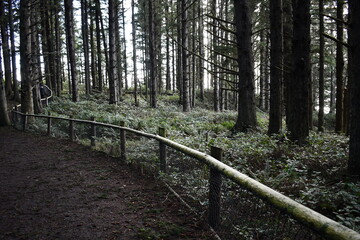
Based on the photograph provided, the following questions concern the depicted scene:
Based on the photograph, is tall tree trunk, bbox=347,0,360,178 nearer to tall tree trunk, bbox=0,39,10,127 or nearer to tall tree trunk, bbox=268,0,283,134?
tall tree trunk, bbox=268,0,283,134

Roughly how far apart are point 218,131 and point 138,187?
25.9 feet

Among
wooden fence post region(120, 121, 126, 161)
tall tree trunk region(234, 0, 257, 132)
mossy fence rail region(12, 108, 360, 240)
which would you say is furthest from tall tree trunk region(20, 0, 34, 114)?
mossy fence rail region(12, 108, 360, 240)

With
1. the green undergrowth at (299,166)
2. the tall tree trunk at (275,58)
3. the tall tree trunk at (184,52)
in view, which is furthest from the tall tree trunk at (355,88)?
the tall tree trunk at (184,52)

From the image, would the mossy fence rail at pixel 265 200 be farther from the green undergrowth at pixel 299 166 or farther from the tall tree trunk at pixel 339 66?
the tall tree trunk at pixel 339 66

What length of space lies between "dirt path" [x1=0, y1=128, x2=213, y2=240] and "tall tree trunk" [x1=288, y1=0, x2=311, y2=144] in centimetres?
579

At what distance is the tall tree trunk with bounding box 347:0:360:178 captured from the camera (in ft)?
16.7

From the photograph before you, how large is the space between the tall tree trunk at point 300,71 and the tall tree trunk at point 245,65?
2174mm

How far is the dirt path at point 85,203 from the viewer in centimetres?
406

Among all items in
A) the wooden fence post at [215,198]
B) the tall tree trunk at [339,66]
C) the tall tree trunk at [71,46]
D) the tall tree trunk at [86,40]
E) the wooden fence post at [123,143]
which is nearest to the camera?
→ the wooden fence post at [215,198]

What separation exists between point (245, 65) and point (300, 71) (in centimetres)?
265

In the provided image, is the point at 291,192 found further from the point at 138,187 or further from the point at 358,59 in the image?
the point at 138,187

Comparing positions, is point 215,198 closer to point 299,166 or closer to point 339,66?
point 299,166

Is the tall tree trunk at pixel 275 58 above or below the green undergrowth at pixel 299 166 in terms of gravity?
above

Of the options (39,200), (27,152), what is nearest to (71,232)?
(39,200)
